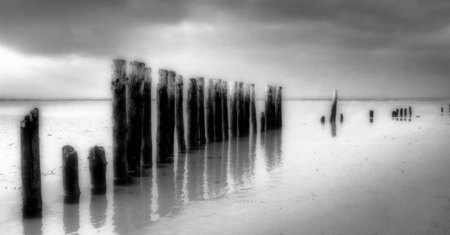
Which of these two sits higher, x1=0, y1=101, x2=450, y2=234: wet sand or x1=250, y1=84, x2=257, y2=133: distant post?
x1=250, y1=84, x2=257, y2=133: distant post

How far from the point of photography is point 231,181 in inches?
291

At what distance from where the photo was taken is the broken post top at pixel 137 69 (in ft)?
26.4

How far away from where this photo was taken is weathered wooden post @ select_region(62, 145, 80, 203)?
19.6 feet

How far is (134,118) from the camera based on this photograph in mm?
7953

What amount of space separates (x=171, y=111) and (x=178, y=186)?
11.2 ft

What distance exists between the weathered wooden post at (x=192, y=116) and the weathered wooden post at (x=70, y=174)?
17.8ft

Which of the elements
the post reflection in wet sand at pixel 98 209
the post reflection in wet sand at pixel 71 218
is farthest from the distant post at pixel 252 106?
the post reflection in wet sand at pixel 71 218

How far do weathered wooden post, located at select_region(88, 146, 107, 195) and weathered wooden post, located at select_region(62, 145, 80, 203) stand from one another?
359 mm

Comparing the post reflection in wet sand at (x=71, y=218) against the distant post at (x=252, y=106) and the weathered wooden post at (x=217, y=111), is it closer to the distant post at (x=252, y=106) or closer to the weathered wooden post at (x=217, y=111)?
the weathered wooden post at (x=217, y=111)

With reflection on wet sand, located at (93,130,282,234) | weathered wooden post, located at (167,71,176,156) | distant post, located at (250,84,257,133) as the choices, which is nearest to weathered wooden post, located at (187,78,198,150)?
reflection on wet sand, located at (93,130,282,234)

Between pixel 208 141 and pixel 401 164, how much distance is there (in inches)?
233

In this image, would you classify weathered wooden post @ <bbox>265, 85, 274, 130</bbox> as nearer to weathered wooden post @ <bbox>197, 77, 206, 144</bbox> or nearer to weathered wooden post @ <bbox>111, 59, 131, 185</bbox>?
weathered wooden post @ <bbox>197, 77, 206, 144</bbox>

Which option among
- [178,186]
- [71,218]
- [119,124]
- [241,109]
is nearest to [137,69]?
[119,124]

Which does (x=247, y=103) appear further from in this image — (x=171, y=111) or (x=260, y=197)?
(x=260, y=197)
